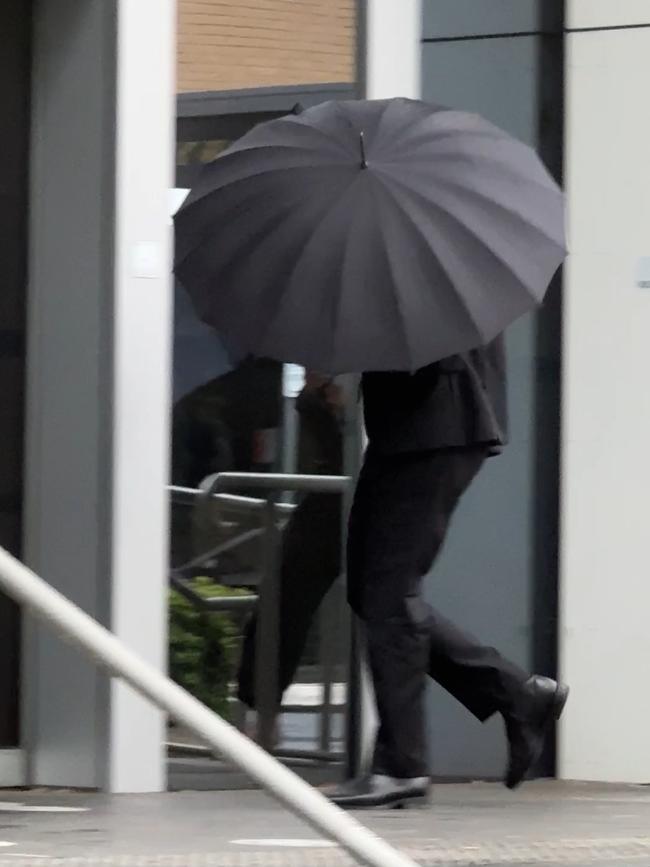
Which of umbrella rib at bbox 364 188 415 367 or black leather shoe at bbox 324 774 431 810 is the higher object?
umbrella rib at bbox 364 188 415 367

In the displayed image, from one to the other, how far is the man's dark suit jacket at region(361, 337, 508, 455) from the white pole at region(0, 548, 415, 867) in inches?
85.7

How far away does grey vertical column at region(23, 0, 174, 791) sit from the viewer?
581 cm

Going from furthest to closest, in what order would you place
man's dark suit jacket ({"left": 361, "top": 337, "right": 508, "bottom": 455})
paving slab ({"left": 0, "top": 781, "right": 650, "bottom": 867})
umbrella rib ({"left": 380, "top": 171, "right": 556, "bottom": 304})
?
man's dark suit jacket ({"left": 361, "top": 337, "right": 508, "bottom": 455}) → umbrella rib ({"left": 380, "top": 171, "right": 556, "bottom": 304}) → paving slab ({"left": 0, "top": 781, "right": 650, "bottom": 867})

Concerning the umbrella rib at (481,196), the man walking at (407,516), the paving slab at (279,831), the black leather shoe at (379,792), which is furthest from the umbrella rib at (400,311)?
the black leather shoe at (379,792)

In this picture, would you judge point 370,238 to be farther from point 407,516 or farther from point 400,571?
point 400,571

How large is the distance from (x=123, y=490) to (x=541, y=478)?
5.29 ft

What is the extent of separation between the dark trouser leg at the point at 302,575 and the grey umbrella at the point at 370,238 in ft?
4.81

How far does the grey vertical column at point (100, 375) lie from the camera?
581 cm

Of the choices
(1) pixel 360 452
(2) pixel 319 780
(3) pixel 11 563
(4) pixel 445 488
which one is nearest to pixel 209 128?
(1) pixel 360 452

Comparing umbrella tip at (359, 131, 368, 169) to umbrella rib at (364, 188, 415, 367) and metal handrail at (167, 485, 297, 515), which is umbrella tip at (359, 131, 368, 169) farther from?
metal handrail at (167, 485, 297, 515)

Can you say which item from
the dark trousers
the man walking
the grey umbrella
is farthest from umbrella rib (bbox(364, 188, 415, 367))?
the dark trousers

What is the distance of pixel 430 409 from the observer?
507cm

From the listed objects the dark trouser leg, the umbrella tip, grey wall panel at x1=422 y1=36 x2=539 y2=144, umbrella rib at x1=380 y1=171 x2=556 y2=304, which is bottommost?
the dark trouser leg

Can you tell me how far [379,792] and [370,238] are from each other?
1507mm
